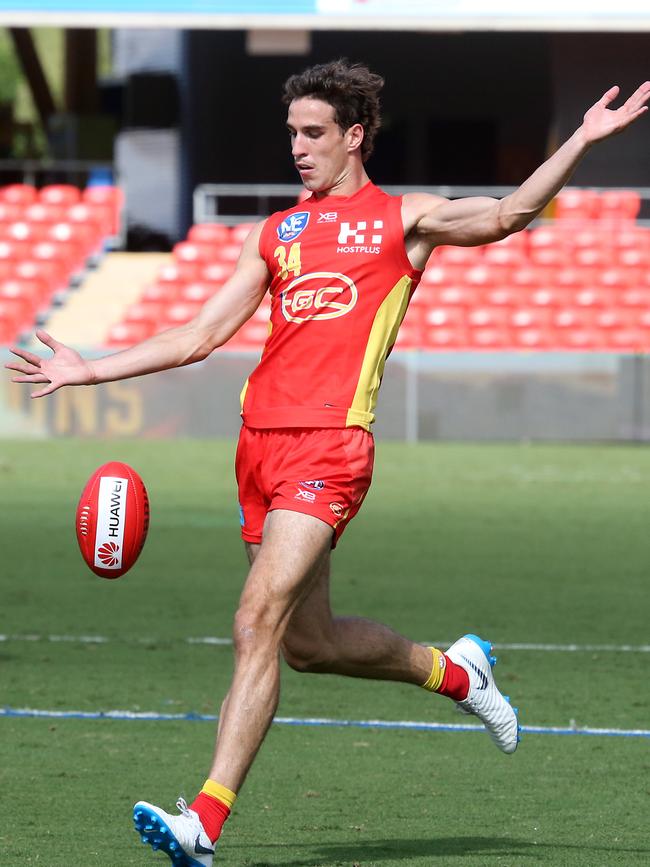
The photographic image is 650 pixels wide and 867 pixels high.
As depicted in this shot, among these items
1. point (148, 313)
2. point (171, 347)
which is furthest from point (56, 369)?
point (148, 313)

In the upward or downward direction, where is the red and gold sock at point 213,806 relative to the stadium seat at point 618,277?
upward

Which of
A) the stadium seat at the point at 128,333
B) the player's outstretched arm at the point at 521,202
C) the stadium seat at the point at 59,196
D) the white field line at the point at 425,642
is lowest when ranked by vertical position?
the stadium seat at the point at 128,333

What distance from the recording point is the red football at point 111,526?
5.93 m

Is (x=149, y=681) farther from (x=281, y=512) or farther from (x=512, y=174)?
(x=512, y=174)

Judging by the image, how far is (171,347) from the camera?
559cm

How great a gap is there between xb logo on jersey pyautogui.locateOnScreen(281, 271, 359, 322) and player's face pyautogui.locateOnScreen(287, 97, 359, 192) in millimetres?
362

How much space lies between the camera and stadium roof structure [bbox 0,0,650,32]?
84.8ft

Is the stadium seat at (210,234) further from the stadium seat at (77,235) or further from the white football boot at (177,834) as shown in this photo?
the white football boot at (177,834)

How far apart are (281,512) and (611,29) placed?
2241 cm

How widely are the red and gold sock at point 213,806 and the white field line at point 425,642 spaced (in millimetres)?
4426

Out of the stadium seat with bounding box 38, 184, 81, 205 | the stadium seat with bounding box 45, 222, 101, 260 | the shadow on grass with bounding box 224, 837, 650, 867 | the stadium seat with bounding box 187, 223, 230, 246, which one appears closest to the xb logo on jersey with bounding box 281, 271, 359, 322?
the shadow on grass with bounding box 224, 837, 650, 867

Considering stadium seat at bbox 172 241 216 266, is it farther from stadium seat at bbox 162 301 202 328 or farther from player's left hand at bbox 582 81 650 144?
player's left hand at bbox 582 81 650 144

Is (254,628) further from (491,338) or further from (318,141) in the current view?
(491,338)

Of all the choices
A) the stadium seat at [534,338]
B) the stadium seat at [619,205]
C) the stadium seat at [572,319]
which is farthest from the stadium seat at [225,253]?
the stadium seat at [619,205]
